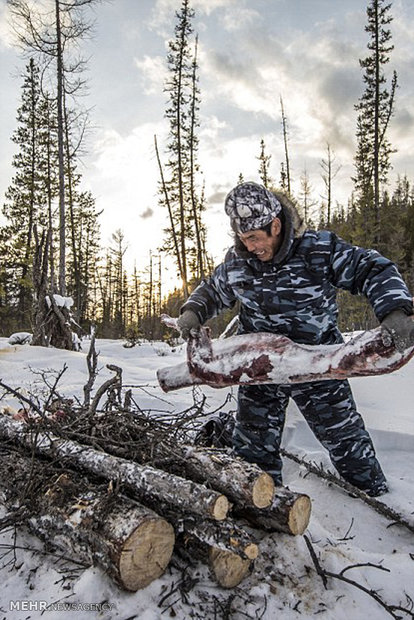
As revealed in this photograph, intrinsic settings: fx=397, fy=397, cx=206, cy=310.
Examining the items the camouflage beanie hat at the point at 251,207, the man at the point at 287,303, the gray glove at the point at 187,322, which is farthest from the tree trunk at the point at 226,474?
the camouflage beanie hat at the point at 251,207

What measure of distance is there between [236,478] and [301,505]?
1.18 feet

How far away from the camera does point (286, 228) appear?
2.64m

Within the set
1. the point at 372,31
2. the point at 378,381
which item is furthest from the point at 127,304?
A: the point at 378,381

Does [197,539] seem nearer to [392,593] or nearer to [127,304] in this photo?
[392,593]

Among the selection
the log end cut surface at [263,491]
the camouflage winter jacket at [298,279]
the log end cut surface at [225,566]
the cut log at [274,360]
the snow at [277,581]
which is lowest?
the snow at [277,581]

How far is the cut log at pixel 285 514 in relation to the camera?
2000mm

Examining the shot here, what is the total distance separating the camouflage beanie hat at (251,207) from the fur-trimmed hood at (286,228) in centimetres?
9

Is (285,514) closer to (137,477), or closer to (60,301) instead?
(137,477)

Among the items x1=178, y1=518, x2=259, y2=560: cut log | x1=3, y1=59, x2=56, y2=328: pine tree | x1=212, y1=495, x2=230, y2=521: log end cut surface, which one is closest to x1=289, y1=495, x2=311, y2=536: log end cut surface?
x1=178, y1=518, x2=259, y2=560: cut log

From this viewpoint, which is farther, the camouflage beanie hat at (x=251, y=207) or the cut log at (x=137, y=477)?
the camouflage beanie hat at (x=251, y=207)

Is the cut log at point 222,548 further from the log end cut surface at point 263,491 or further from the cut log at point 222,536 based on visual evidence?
the log end cut surface at point 263,491

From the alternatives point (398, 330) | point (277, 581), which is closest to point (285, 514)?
point (277, 581)

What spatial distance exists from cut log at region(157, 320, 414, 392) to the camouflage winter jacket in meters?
0.23

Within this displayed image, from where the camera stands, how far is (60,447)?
8.01 feet
